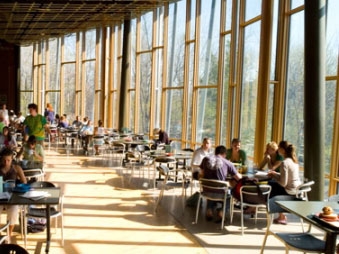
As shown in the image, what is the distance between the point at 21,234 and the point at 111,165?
6.10 m

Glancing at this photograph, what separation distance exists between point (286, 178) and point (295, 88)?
2435 mm

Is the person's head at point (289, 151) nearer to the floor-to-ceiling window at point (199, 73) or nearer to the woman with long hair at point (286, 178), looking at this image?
the woman with long hair at point (286, 178)

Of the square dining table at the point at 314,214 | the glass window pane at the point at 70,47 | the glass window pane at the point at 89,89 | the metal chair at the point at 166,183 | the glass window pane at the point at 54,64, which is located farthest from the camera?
the glass window pane at the point at 54,64

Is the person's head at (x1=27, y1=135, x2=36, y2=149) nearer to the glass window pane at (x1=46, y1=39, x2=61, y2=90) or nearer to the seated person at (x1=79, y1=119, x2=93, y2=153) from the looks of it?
the seated person at (x1=79, y1=119, x2=93, y2=153)

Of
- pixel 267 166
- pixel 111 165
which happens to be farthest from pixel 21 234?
pixel 111 165

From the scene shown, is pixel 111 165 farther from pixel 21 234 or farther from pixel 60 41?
pixel 60 41

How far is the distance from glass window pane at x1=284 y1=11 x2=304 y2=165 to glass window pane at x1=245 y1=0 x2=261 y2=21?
3.91ft

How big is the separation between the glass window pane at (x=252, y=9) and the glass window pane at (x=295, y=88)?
1191 mm

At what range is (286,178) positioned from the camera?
580 cm

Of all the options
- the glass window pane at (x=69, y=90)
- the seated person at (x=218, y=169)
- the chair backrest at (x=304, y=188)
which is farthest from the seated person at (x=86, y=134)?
the chair backrest at (x=304, y=188)

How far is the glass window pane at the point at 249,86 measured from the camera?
346 inches

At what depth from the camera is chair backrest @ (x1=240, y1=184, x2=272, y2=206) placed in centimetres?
547

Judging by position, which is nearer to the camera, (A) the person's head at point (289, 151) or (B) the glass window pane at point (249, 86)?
(A) the person's head at point (289, 151)

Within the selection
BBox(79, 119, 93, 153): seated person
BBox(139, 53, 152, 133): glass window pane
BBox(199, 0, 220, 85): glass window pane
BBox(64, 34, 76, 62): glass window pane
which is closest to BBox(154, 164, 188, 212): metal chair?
BBox(199, 0, 220, 85): glass window pane
